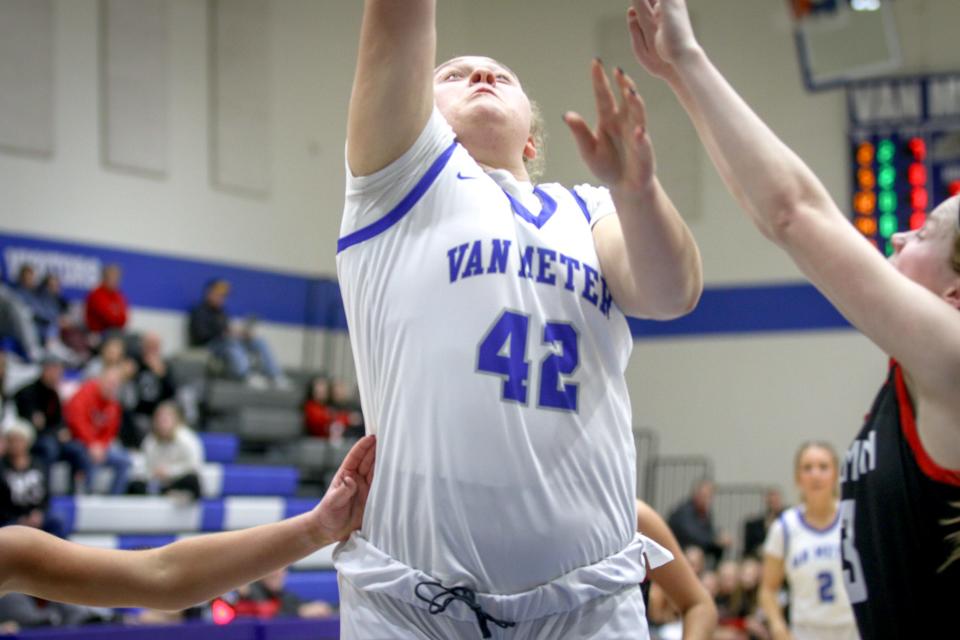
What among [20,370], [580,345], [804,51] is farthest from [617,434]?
[804,51]

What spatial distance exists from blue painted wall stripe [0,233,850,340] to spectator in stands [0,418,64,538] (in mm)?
4044

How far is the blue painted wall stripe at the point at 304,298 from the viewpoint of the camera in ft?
47.2

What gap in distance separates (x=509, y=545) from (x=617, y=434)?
36cm

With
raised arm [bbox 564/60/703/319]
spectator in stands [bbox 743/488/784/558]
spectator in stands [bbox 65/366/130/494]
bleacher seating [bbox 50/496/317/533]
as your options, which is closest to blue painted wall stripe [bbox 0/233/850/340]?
spectator in stands [bbox 65/366/130/494]

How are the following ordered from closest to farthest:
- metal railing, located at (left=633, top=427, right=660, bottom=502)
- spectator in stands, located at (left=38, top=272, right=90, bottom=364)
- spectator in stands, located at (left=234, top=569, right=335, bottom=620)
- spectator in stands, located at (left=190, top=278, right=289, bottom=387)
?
spectator in stands, located at (left=234, top=569, right=335, bottom=620) → spectator in stands, located at (left=38, top=272, right=90, bottom=364) → spectator in stands, located at (left=190, top=278, right=289, bottom=387) → metal railing, located at (left=633, top=427, right=660, bottom=502)

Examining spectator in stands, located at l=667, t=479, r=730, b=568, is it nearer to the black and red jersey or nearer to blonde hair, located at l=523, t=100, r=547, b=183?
blonde hair, located at l=523, t=100, r=547, b=183

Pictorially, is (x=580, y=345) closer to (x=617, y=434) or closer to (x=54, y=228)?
(x=617, y=434)

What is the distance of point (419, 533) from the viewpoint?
257cm

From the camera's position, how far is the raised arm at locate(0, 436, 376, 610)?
2.73 m

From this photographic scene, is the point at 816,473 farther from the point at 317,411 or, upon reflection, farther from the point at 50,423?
the point at 317,411

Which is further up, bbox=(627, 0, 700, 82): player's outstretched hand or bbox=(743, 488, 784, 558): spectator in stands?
bbox=(627, 0, 700, 82): player's outstretched hand

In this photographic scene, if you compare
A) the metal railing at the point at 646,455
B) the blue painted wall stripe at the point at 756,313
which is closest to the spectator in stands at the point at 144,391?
the blue painted wall stripe at the point at 756,313

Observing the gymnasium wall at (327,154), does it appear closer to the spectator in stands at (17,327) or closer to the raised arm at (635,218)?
the spectator in stands at (17,327)

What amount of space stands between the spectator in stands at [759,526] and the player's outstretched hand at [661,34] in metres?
12.7
